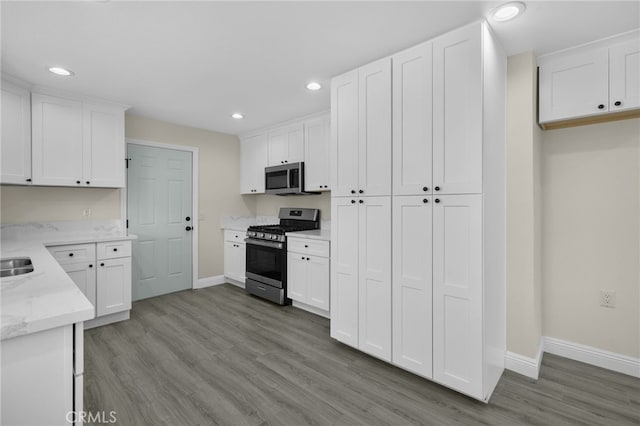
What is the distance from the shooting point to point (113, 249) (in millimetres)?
3312

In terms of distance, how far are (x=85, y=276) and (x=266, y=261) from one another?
193 centimetres

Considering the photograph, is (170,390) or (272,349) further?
(272,349)

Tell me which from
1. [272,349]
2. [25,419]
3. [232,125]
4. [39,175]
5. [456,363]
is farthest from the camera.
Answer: [232,125]

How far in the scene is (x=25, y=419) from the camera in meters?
0.99

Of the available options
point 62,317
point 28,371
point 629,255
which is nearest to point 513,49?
point 629,255

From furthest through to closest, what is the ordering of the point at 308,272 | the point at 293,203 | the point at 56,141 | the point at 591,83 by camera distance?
the point at 293,203 → the point at 308,272 → the point at 56,141 → the point at 591,83

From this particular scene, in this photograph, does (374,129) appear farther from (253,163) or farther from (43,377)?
(253,163)

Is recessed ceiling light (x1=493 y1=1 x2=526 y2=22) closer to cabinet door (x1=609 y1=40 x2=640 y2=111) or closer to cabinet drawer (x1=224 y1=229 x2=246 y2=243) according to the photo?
cabinet door (x1=609 y1=40 x2=640 y2=111)

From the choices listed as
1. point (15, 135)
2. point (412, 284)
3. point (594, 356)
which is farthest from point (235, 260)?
point (594, 356)

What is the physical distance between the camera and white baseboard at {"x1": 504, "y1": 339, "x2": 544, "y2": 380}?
229 centimetres

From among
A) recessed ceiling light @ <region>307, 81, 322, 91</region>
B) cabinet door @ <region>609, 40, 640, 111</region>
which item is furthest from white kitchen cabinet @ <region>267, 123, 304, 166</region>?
cabinet door @ <region>609, 40, 640, 111</region>

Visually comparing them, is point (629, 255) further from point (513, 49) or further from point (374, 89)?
point (374, 89)

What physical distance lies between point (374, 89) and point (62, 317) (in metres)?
2.38

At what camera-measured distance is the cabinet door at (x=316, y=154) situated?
3805 mm
